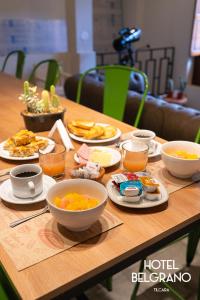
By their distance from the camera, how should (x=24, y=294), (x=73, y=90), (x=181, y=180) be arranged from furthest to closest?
(x=73, y=90)
(x=181, y=180)
(x=24, y=294)

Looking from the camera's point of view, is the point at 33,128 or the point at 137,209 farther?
the point at 33,128

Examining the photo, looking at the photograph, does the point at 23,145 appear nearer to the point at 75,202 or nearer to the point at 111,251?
the point at 75,202

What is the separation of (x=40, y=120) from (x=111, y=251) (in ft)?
2.64

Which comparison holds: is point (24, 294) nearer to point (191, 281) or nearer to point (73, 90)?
point (191, 281)

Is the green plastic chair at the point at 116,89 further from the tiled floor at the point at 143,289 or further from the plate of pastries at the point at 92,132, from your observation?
the tiled floor at the point at 143,289

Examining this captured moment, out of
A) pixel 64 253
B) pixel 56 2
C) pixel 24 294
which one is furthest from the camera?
pixel 56 2

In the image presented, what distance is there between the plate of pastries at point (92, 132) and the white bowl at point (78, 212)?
1.48 feet

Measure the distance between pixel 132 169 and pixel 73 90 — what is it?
192 cm

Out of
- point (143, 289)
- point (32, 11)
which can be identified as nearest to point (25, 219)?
point (143, 289)

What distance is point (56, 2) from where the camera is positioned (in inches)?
192

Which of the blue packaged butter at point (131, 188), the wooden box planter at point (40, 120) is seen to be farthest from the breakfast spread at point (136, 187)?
the wooden box planter at point (40, 120)

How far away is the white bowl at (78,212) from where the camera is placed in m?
0.70

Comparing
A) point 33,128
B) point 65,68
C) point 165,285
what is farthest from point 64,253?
point 65,68

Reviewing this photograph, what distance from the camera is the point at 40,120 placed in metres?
1.35
